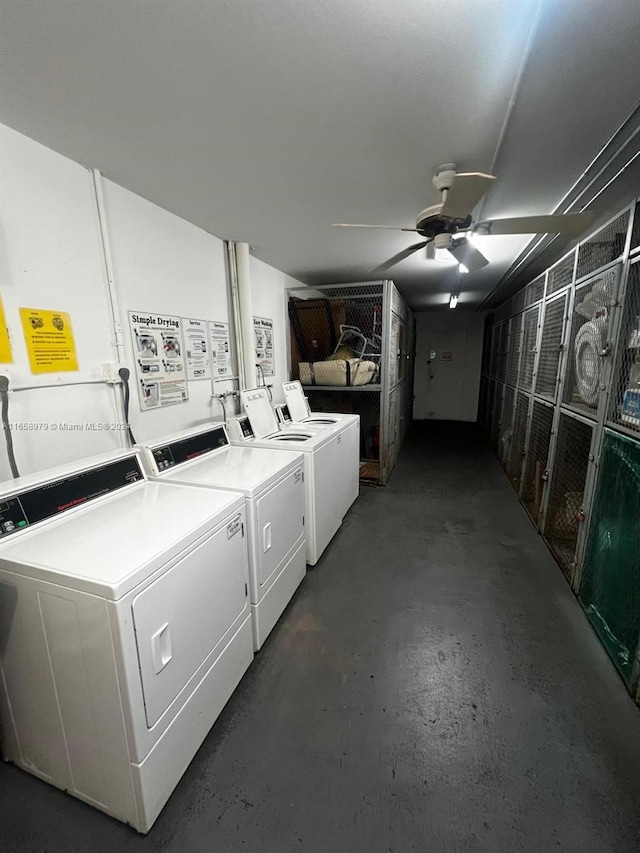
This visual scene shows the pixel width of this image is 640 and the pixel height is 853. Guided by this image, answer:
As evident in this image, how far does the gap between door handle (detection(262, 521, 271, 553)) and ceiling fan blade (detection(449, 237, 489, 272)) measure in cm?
206

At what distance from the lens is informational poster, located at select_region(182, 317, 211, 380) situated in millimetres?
2383

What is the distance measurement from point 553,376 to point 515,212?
4.22 ft

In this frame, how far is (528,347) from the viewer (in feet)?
11.6

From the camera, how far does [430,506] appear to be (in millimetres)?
3422

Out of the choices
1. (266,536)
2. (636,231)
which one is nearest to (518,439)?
(636,231)

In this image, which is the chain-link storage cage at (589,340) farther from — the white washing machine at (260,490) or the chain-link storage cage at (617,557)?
the white washing machine at (260,490)

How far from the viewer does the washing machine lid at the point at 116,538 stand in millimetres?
947

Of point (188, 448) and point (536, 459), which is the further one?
point (536, 459)

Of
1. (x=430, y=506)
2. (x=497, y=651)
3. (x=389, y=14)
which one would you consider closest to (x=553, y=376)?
(x=430, y=506)

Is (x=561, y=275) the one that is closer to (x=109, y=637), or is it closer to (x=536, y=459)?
(x=536, y=459)

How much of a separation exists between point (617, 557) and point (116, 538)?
228 centimetres

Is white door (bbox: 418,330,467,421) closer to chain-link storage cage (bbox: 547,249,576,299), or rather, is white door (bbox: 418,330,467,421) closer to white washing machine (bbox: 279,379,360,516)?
chain-link storage cage (bbox: 547,249,576,299)

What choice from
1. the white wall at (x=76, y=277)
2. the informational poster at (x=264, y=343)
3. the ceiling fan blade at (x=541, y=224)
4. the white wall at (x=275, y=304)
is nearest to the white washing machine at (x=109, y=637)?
the white wall at (x=76, y=277)

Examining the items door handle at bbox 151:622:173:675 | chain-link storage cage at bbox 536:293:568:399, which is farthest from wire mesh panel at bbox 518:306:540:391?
door handle at bbox 151:622:173:675
